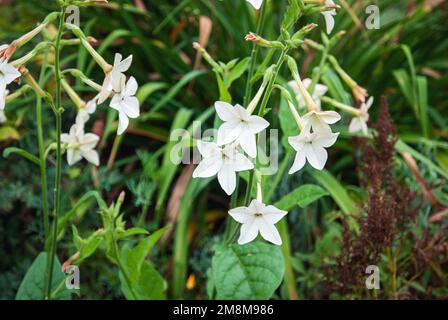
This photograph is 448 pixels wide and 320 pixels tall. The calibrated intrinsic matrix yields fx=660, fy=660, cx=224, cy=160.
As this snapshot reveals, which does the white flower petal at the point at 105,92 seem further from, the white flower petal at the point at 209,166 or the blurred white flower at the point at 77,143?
the blurred white flower at the point at 77,143

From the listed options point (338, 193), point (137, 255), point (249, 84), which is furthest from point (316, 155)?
point (338, 193)

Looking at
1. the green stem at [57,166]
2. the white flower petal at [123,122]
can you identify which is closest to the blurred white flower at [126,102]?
the white flower petal at [123,122]

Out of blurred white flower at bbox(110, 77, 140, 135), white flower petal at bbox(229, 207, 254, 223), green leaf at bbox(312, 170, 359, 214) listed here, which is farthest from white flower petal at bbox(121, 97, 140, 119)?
green leaf at bbox(312, 170, 359, 214)

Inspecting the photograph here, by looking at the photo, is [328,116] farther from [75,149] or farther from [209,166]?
[75,149]

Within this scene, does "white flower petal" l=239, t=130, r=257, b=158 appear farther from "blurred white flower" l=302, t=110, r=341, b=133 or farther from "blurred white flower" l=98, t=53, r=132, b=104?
"blurred white flower" l=98, t=53, r=132, b=104

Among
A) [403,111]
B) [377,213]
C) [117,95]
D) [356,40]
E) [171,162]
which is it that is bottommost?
[377,213]
